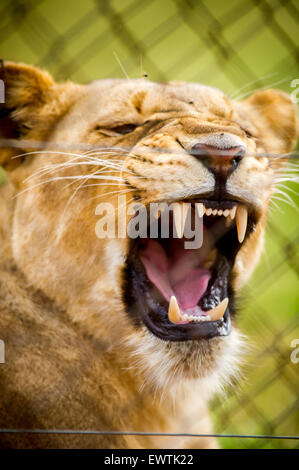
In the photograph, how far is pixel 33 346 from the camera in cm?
194

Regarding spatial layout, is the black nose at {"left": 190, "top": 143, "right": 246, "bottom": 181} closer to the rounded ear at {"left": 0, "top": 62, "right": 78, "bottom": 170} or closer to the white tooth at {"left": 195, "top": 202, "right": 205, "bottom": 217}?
the white tooth at {"left": 195, "top": 202, "right": 205, "bottom": 217}

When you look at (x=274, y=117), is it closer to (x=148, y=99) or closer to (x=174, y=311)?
(x=148, y=99)

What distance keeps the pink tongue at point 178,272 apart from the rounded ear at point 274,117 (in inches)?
24.3

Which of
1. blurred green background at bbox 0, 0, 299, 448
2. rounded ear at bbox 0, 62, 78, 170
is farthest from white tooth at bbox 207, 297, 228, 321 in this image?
rounded ear at bbox 0, 62, 78, 170

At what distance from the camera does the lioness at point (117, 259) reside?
188 cm

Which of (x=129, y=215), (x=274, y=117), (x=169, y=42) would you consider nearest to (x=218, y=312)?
(x=129, y=215)

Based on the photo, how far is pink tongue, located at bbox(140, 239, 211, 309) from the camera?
7.08 feet

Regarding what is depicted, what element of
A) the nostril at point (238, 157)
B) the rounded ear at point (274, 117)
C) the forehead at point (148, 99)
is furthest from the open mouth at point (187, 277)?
the rounded ear at point (274, 117)

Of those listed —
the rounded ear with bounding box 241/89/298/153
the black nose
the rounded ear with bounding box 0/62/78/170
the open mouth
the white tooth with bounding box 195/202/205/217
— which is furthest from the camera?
the rounded ear with bounding box 241/89/298/153

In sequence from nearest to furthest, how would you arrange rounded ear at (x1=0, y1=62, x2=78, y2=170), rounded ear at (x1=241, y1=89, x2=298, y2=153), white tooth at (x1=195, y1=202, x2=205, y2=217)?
white tooth at (x1=195, y1=202, x2=205, y2=217) < rounded ear at (x1=0, y1=62, x2=78, y2=170) < rounded ear at (x1=241, y1=89, x2=298, y2=153)

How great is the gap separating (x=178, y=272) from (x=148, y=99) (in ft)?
2.08

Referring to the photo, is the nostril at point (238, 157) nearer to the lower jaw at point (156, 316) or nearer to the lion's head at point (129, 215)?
the lion's head at point (129, 215)

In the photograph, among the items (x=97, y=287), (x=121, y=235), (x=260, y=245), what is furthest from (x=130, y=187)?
(x=260, y=245)

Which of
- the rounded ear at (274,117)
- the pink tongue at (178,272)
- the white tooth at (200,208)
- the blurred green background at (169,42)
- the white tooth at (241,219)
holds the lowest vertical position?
the pink tongue at (178,272)
